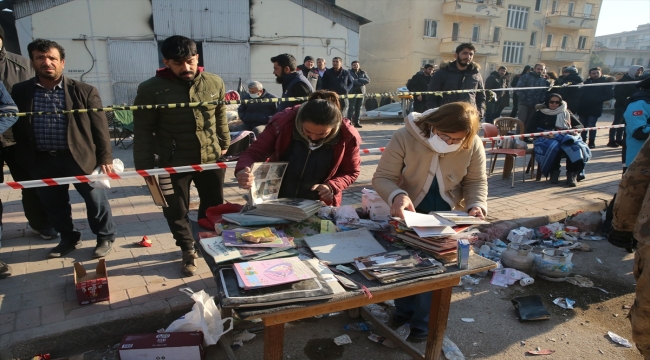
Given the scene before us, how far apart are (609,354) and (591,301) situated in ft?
2.60

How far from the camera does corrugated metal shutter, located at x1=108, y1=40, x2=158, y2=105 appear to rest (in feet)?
52.6

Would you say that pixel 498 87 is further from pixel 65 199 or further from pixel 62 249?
pixel 62 249

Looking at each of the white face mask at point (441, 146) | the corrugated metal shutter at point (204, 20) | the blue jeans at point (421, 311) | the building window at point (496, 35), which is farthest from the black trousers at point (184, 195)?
the building window at point (496, 35)

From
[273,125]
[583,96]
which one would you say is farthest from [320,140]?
[583,96]

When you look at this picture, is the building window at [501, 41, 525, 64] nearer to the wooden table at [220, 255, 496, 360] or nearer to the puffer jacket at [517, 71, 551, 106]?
the puffer jacket at [517, 71, 551, 106]

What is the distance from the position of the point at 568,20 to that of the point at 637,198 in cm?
4003

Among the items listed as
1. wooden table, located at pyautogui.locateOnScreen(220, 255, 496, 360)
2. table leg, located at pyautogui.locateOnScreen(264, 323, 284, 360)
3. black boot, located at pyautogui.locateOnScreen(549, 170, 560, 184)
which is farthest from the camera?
black boot, located at pyautogui.locateOnScreen(549, 170, 560, 184)

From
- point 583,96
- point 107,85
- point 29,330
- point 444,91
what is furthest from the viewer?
point 107,85

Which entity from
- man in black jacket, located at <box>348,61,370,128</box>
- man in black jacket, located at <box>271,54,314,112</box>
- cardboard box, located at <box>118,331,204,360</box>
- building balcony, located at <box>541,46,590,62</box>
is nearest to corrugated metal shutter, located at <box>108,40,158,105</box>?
man in black jacket, located at <box>348,61,370,128</box>

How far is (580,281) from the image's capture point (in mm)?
3930

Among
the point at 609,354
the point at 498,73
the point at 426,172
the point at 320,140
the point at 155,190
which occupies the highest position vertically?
the point at 498,73

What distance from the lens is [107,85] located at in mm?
16344

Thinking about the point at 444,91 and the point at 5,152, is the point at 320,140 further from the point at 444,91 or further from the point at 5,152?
the point at 444,91

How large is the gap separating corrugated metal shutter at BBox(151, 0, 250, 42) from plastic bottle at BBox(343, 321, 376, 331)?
54.9 feet
